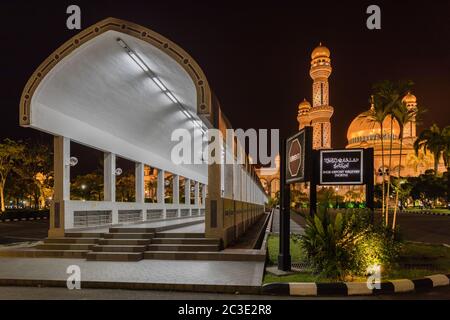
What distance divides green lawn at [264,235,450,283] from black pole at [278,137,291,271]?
235 mm

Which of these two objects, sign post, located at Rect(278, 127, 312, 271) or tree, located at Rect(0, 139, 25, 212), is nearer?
sign post, located at Rect(278, 127, 312, 271)

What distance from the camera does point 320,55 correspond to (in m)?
122

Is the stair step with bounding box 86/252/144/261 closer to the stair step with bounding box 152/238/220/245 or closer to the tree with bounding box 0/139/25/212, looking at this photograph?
the stair step with bounding box 152/238/220/245

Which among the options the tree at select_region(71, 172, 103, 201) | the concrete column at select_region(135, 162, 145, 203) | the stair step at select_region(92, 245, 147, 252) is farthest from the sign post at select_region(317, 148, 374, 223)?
the tree at select_region(71, 172, 103, 201)

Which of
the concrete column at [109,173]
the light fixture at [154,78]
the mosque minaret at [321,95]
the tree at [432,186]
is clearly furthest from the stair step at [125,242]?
the mosque minaret at [321,95]

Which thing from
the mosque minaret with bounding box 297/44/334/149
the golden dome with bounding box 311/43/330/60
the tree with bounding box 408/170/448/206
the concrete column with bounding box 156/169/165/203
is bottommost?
the tree with bounding box 408/170/448/206

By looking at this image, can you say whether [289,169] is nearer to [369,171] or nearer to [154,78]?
[369,171]

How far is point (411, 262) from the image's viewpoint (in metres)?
10.8

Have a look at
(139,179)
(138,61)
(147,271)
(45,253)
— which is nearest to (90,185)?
(139,179)

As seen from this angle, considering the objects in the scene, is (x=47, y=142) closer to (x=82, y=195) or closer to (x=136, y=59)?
(x=82, y=195)

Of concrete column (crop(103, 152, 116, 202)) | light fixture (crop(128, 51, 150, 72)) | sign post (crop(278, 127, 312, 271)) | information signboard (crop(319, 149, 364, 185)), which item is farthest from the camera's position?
concrete column (crop(103, 152, 116, 202))

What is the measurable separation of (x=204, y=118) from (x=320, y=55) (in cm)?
11770

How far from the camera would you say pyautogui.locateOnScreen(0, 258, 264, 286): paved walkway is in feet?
27.2
